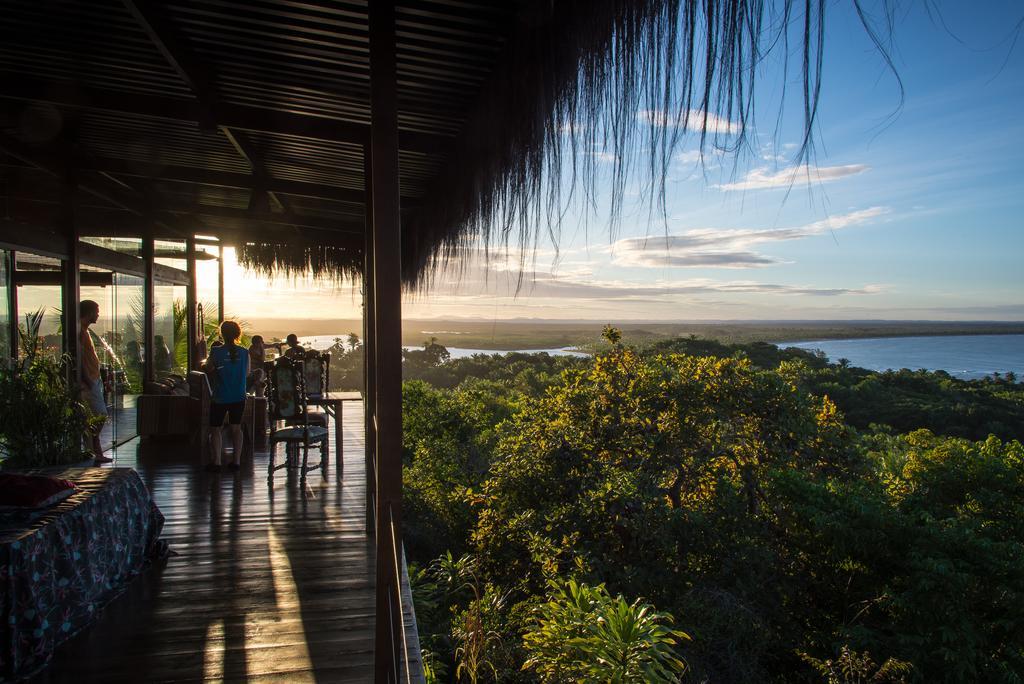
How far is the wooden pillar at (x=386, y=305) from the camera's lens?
230 centimetres

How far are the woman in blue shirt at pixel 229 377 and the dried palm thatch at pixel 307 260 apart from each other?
3157mm

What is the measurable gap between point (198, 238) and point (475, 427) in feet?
20.2

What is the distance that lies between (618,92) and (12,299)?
19.5 ft

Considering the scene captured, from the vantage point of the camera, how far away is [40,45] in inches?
125

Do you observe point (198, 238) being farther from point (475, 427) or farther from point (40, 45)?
point (40, 45)

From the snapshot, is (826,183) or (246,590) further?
(246,590)

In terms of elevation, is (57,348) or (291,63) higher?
(291,63)

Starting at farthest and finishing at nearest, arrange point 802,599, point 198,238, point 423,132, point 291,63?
point 198,238, point 802,599, point 423,132, point 291,63

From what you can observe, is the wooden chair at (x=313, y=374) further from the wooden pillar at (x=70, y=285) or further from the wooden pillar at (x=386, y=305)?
the wooden pillar at (x=386, y=305)

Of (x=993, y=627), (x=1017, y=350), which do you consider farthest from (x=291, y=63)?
(x=1017, y=350)

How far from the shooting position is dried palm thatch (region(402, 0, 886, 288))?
3.37 feet

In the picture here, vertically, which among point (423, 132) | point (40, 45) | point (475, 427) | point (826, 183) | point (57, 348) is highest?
point (40, 45)

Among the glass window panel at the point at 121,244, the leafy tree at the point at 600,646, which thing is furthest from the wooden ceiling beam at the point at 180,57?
the leafy tree at the point at 600,646

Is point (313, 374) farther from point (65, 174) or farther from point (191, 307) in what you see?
point (191, 307)
